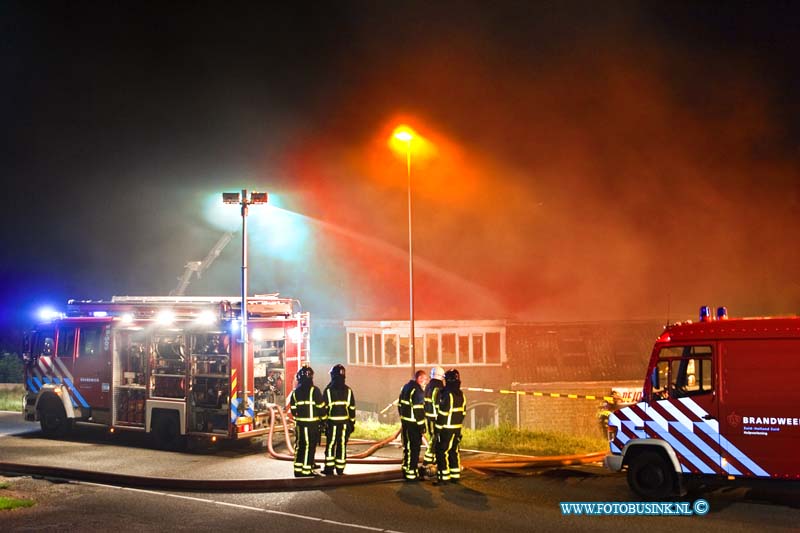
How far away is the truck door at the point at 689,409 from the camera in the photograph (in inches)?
318

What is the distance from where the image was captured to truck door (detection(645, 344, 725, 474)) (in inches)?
318

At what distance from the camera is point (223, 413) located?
12180mm

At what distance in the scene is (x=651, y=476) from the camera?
331 inches

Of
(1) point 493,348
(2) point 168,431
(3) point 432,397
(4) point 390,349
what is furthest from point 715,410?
(1) point 493,348

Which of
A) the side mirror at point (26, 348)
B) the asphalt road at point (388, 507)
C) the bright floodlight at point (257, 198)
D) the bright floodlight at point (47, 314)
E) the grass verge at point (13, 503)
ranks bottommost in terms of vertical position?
the asphalt road at point (388, 507)

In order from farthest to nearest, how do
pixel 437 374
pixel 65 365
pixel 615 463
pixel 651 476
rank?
pixel 65 365 → pixel 437 374 → pixel 615 463 → pixel 651 476

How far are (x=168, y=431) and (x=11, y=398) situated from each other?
8962 millimetres

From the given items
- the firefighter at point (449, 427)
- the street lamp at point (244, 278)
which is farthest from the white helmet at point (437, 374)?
the street lamp at point (244, 278)

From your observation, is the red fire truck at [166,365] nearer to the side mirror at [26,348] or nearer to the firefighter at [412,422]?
the side mirror at [26,348]

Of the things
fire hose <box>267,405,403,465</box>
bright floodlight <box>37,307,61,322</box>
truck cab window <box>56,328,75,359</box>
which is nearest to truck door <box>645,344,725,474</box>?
fire hose <box>267,405,403,465</box>

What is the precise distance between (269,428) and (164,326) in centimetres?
261

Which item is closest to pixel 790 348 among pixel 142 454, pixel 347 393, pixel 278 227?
pixel 347 393

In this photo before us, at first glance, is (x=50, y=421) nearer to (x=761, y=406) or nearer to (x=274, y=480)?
(x=274, y=480)

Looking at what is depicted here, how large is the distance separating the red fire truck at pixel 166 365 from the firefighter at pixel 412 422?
3598 millimetres
